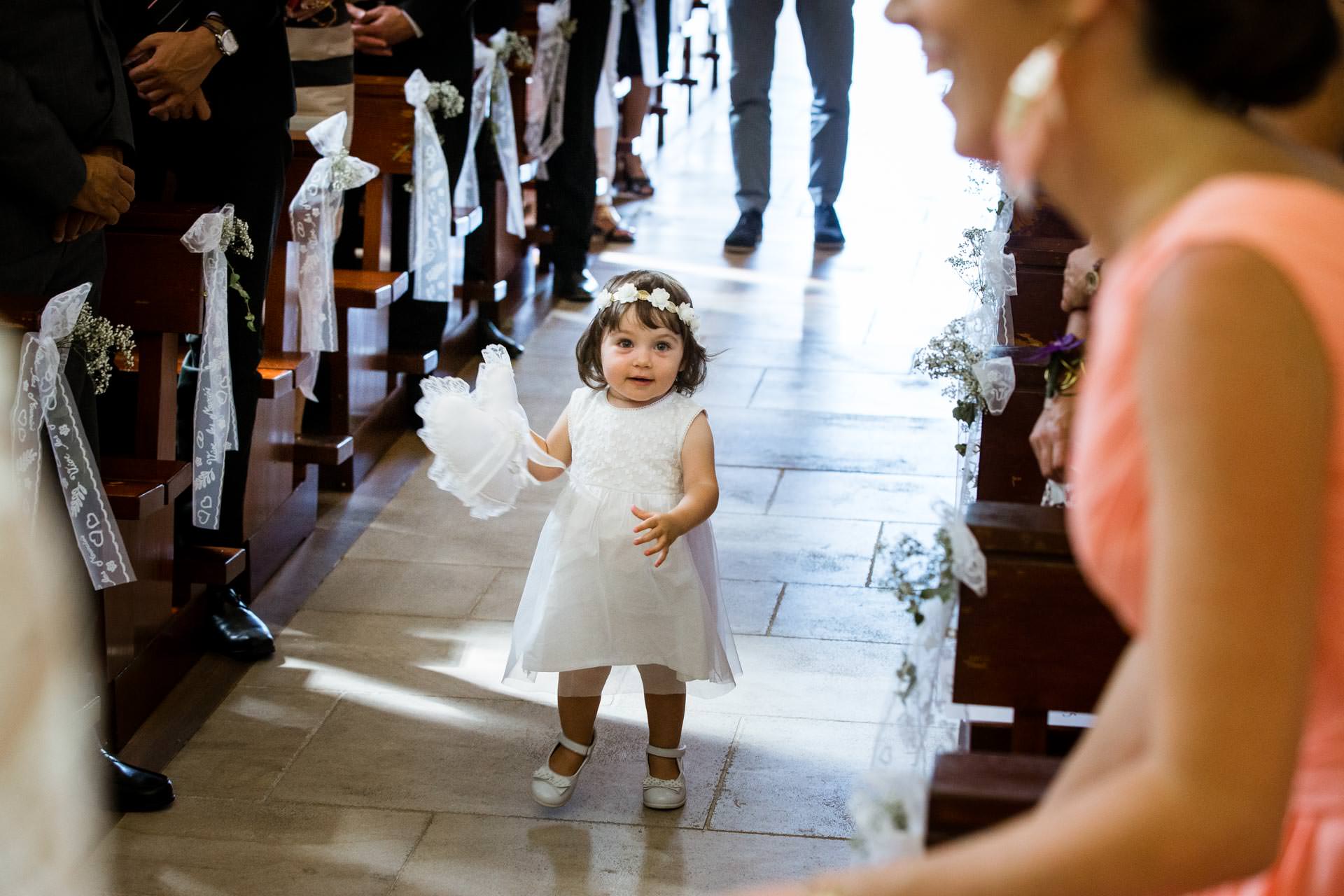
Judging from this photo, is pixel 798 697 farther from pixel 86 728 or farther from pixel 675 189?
pixel 675 189

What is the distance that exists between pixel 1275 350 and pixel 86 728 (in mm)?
2507

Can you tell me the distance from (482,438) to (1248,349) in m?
2.32

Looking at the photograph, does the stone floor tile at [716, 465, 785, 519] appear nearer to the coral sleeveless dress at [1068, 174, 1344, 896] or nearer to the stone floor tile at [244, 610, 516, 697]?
the stone floor tile at [244, 610, 516, 697]

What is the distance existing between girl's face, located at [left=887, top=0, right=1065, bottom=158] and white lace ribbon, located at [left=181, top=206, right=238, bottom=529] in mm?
2569

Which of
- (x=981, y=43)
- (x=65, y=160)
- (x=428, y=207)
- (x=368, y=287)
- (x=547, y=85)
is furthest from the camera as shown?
(x=547, y=85)

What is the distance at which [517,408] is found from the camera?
3.05 meters

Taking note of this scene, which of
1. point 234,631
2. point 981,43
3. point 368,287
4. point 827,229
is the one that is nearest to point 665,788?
point 234,631

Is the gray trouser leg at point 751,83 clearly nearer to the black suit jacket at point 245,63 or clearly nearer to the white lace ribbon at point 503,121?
the white lace ribbon at point 503,121

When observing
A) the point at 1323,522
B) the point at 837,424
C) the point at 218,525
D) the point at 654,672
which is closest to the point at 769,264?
the point at 837,424

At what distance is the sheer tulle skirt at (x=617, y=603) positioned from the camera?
115 inches

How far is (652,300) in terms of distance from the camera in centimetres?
300

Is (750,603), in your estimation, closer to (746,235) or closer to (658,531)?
(658,531)

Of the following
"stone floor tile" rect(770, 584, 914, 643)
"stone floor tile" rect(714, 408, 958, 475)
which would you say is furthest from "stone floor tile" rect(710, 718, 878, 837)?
"stone floor tile" rect(714, 408, 958, 475)

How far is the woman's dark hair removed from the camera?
80 centimetres
